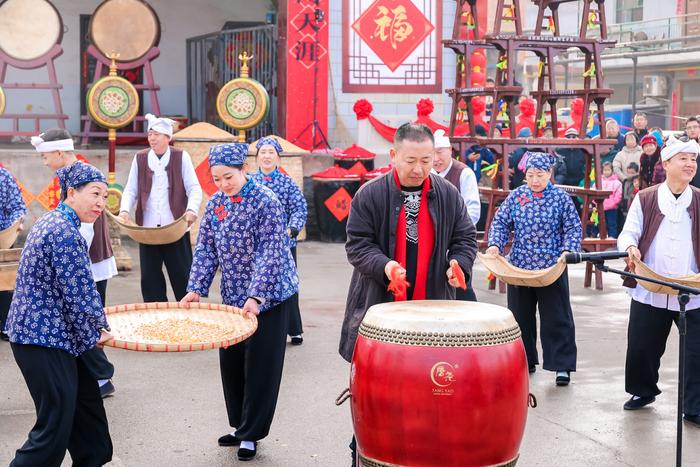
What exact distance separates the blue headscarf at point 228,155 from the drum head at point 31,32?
8380 mm

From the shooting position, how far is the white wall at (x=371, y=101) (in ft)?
45.3

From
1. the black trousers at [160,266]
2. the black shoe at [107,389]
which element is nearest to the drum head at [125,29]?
the black trousers at [160,266]

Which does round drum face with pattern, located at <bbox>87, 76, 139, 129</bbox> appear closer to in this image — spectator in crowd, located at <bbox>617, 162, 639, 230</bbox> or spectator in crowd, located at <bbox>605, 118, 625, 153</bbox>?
spectator in crowd, located at <bbox>605, 118, 625, 153</bbox>

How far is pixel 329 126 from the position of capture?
14.0 meters

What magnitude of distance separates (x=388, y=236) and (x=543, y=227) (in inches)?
101

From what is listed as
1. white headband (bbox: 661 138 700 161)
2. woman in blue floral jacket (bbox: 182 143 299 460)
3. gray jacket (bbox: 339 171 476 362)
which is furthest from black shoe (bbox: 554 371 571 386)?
gray jacket (bbox: 339 171 476 362)

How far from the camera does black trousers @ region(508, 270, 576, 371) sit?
677cm

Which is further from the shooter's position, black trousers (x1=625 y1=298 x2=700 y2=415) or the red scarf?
black trousers (x1=625 y1=298 x2=700 y2=415)

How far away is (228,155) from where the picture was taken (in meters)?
5.05

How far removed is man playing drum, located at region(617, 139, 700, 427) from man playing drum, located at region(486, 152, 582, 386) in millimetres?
755

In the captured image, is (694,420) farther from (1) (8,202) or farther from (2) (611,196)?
(2) (611,196)

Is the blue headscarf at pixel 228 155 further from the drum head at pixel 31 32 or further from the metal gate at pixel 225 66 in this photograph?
the metal gate at pixel 225 66

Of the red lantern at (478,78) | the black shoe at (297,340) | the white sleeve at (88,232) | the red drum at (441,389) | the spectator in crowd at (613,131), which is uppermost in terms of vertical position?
the red lantern at (478,78)

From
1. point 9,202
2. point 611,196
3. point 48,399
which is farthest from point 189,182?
point 611,196
